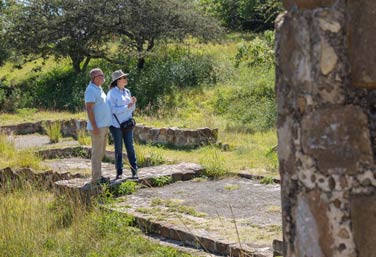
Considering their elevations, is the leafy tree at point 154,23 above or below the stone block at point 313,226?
above

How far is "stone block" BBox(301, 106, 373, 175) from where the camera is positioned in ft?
6.90

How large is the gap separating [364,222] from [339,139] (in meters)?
0.26

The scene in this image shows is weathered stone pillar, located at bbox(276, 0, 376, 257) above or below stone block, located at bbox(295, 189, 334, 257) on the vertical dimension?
above

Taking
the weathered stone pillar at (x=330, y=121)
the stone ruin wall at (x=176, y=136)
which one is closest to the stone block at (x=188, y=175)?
the stone ruin wall at (x=176, y=136)

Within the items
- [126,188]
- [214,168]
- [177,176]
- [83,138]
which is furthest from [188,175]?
[83,138]

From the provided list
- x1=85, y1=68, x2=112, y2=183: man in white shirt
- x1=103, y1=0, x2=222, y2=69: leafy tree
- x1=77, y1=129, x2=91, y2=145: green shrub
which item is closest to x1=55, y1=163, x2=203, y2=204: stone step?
x1=85, y1=68, x2=112, y2=183: man in white shirt

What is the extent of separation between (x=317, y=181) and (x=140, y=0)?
78.4 feet

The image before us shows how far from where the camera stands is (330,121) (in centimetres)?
214

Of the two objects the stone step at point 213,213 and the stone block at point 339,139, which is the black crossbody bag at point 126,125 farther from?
the stone block at point 339,139

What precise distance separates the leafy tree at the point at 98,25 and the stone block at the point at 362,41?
75.2ft

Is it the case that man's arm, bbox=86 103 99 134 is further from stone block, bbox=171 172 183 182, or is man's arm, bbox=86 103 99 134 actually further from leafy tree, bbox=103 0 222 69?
leafy tree, bbox=103 0 222 69

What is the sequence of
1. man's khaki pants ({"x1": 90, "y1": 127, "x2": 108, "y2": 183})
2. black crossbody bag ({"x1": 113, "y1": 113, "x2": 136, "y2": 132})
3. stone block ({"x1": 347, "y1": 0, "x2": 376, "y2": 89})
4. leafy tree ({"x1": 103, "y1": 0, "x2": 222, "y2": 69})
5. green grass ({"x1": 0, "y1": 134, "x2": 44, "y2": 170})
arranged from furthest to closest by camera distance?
1. leafy tree ({"x1": 103, "y1": 0, "x2": 222, "y2": 69})
2. green grass ({"x1": 0, "y1": 134, "x2": 44, "y2": 170})
3. black crossbody bag ({"x1": 113, "y1": 113, "x2": 136, "y2": 132})
4. man's khaki pants ({"x1": 90, "y1": 127, "x2": 108, "y2": 183})
5. stone block ({"x1": 347, "y1": 0, "x2": 376, "y2": 89})

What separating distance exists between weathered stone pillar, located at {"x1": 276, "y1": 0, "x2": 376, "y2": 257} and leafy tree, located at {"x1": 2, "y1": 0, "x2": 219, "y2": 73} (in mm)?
22805

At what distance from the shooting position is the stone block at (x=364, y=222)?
6.81 feet
